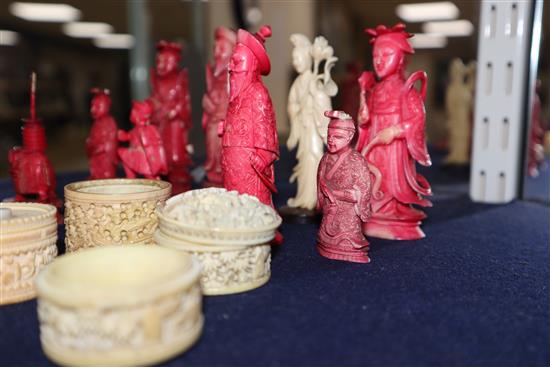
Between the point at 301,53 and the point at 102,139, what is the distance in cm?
106

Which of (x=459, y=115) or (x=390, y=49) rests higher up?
(x=390, y=49)

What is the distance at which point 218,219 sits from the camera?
4.91ft

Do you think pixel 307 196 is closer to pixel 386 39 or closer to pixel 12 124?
pixel 386 39

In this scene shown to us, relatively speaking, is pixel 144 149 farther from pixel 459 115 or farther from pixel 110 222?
pixel 459 115

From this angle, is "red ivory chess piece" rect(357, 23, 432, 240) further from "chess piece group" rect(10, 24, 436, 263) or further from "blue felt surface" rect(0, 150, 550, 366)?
"blue felt surface" rect(0, 150, 550, 366)

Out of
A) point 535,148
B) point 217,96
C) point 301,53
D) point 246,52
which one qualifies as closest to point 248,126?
point 246,52

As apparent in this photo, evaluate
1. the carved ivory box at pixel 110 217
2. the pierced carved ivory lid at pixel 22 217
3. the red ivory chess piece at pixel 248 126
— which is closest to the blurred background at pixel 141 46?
the red ivory chess piece at pixel 248 126

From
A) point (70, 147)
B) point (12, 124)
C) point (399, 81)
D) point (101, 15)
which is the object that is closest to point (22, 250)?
point (399, 81)

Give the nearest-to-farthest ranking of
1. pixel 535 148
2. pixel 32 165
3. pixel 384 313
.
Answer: pixel 384 313 → pixel 32 165 → pixel 535 148

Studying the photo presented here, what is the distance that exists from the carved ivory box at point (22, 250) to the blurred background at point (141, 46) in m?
2.73

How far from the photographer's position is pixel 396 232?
7.12 ft

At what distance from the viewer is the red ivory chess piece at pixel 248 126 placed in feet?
6.17

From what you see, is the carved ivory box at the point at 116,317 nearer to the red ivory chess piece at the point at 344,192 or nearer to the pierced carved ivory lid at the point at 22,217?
the pierced carved ivory lid at the point at 22,217

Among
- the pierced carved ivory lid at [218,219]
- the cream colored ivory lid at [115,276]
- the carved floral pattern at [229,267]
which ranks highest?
the pierced carved ivory lid at [218,219]
